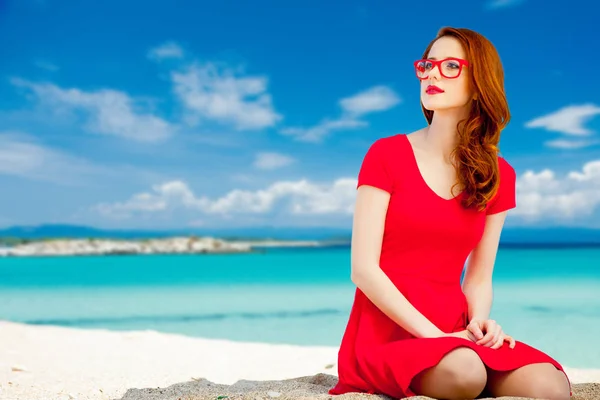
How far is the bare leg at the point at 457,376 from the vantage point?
7.40 feet

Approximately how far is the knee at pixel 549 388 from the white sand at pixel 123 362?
204 cm

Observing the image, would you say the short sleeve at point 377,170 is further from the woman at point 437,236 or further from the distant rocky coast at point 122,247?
the distant rocky coast at point 122,247

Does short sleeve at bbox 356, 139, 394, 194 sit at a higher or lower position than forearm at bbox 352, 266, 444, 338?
higher

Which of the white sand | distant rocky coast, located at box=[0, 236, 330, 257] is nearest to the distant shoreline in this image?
distant rocky coast, located at box=[0, 236, 330, 257]

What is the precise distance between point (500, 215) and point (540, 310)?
8352mm

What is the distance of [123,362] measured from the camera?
4914mm

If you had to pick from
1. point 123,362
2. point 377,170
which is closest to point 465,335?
point 377,170

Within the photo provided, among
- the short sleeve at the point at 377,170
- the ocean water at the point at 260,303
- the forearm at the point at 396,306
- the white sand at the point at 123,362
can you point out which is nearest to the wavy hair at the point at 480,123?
the short sleeve at the point at 377,170

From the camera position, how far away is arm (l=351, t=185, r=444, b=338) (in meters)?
2.43

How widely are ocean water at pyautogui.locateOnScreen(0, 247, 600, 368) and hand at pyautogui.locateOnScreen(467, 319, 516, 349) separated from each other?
4.35 m

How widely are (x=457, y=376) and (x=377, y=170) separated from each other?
0.83m

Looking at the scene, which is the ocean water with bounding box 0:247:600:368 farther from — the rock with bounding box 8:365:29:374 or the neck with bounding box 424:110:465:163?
the neck with bounding box 424:110:465:163

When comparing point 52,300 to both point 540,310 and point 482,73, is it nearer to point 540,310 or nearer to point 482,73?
point 540,310

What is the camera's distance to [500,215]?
8.98 ft
